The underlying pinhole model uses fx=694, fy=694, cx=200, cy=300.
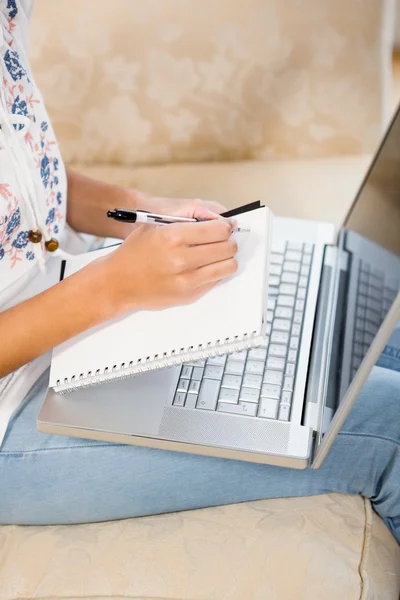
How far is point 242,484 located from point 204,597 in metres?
0.14

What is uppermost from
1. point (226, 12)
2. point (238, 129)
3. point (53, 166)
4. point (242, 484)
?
point (226, 12)

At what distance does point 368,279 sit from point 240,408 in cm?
24

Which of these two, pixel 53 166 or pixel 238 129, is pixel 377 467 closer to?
pixel 53 166

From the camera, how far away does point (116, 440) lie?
79 cm

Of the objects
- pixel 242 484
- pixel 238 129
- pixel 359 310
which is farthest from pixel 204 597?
pixel 238 129

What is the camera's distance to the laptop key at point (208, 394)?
0.81 m

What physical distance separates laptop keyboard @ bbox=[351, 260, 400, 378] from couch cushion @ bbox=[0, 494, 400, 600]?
21 cm

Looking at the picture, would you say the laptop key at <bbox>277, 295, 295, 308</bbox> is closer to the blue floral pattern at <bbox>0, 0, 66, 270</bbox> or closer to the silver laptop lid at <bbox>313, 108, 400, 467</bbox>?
the silver laptop lid at <bbox>313, 108, 400, 467</bbox>

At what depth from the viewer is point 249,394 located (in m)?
0.82

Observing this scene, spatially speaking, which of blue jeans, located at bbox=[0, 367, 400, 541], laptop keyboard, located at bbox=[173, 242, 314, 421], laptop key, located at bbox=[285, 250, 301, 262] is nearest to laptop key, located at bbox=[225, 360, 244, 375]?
laptop keyboard, located at bbox=[173, 242, 314, 421]

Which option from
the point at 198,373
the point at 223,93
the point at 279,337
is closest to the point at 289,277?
the point at 279,337

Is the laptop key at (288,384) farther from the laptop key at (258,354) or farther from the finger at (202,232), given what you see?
the finger at (202,232)

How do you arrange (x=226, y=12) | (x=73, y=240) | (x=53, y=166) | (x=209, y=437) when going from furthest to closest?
(x=226, y=12) < (x=73, y=240) < (x=53, y=166) < (x=209, y=437)

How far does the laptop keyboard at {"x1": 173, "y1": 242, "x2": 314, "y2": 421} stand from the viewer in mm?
805
